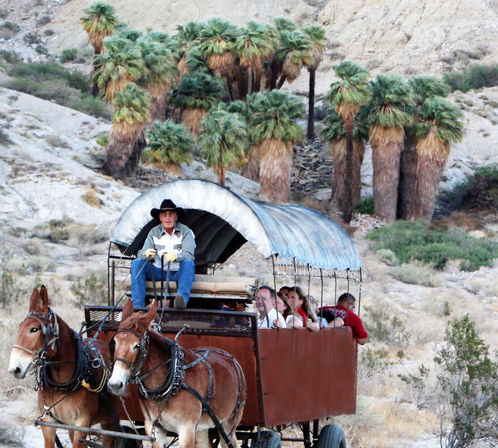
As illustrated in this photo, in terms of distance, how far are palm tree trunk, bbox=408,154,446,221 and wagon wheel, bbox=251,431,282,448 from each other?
37.3 m

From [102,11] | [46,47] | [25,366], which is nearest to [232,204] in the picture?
[25,366]

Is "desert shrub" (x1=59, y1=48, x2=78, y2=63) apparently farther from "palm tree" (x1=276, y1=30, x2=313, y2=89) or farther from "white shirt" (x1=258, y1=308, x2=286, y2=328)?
"white shirt" (x1=258, y1=308, x2=286, y2=328)

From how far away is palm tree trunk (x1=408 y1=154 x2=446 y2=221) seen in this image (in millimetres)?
45531

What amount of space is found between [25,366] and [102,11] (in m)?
49.5

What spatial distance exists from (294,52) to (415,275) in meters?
20.8

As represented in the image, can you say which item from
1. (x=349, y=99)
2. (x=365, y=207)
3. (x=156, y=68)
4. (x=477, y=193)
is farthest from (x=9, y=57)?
(x=477, y=193)

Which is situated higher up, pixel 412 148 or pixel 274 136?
pixel 412 148

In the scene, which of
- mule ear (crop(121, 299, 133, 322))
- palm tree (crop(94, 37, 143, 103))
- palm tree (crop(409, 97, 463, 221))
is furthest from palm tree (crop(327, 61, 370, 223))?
mule ear (crop(121, 299, 133, 322))

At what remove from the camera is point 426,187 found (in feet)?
151

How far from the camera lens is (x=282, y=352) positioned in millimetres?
9219

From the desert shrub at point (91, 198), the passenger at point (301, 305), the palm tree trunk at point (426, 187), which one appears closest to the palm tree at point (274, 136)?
the palm tree trunk at point (426, 187)

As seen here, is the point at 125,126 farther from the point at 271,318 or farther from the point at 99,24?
the point at 271,318

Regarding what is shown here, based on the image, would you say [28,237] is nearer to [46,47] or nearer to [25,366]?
[25,366]

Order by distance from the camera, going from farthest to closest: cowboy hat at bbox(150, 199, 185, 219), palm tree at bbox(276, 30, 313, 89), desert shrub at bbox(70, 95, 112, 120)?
desert shrub at bbox(70, 95, 112, 120), palm tree at bbox(276, 30, 313, 89), cowboy hat at bbox(150, 199, 185, 219)
